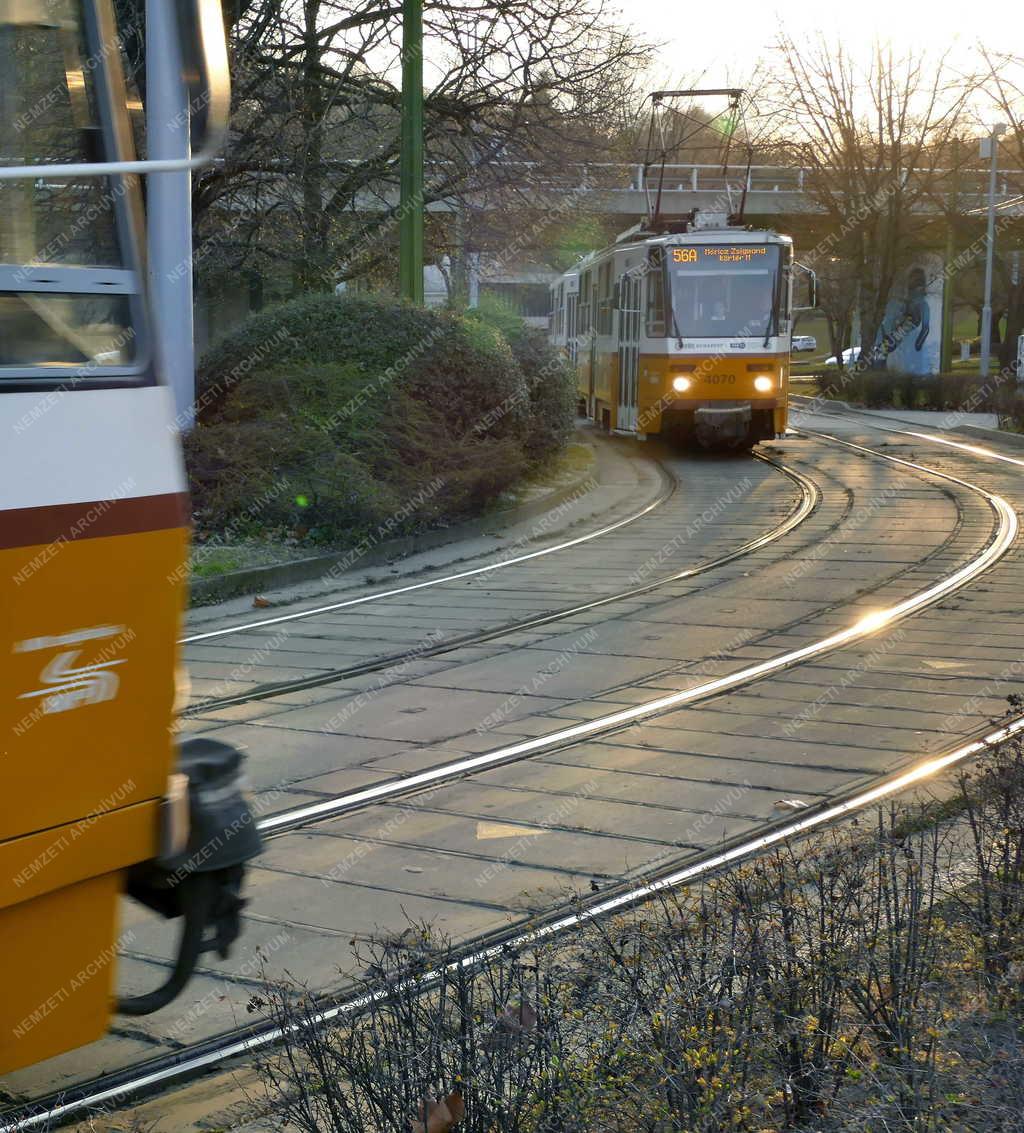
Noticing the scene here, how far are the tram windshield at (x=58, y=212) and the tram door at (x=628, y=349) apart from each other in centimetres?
1961

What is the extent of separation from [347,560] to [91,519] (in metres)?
9.67

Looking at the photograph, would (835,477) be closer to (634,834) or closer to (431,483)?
(431,483)

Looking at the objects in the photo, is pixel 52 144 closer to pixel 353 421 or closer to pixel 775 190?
pixel 353 421

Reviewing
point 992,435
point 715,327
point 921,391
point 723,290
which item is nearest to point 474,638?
point 715,327

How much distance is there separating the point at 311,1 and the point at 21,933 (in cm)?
1820

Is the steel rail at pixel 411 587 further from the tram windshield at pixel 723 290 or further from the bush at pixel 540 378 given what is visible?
the tram windshield at pixel 723 290

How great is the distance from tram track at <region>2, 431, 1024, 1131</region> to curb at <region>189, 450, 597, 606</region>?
4459 millimetres

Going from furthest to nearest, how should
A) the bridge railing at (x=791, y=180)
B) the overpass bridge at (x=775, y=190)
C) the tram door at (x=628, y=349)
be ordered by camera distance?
the bridge railing at (x=791, y=180), the overpass bridge at (x=775, y=190), the tram door at (x=628, y=349)

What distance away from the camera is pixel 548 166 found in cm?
2014

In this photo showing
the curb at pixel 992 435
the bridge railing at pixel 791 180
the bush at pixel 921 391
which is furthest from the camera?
the bridge railing at pixel 791 180

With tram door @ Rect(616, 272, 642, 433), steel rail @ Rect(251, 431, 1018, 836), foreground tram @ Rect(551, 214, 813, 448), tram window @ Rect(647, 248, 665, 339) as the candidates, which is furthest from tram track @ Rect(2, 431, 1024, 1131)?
tram door @ Rect(616, 272, 642, 433)

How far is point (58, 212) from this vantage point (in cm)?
339

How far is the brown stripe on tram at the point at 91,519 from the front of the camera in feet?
10.2

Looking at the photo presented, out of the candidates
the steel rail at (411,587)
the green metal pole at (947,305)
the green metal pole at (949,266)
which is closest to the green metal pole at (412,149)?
the steel rail at (411,587)
